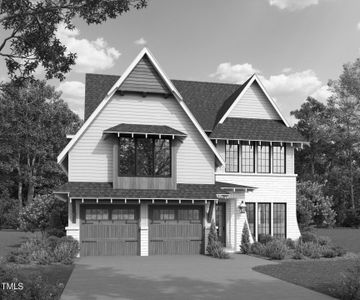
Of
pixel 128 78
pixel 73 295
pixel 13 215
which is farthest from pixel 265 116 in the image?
pixel 13 215

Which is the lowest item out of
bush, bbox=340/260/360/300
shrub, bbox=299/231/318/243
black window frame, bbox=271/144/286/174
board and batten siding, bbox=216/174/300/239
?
shrub, bbox=299/231/318/243

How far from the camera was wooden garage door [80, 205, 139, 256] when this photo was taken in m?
22.7

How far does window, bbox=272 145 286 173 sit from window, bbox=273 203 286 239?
76.5 inches

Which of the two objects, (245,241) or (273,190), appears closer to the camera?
(245,241)

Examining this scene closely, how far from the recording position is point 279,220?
89.4ft

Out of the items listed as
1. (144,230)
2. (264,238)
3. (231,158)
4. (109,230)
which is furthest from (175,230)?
(231,158)

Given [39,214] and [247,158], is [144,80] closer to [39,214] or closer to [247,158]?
[247,158]

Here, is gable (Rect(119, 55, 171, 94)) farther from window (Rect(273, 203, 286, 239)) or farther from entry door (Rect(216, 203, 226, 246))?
window (Rect(273, 203, 286, 239))

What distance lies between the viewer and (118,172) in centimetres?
2312

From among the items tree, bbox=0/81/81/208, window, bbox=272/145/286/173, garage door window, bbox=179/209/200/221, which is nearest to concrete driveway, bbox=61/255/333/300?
garage door window, bbox=179/209/200/221

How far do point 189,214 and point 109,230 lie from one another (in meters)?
3.92

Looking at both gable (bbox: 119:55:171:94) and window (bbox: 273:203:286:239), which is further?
window (bbox: 273:203:286:239)

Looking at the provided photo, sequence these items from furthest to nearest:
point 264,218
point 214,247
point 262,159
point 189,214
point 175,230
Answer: point 262,159, point 264,218, point 189,214, point 175,230, point 214,247

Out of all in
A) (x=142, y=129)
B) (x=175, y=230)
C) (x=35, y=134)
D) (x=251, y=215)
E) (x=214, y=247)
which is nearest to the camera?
(x=214, y=247)
